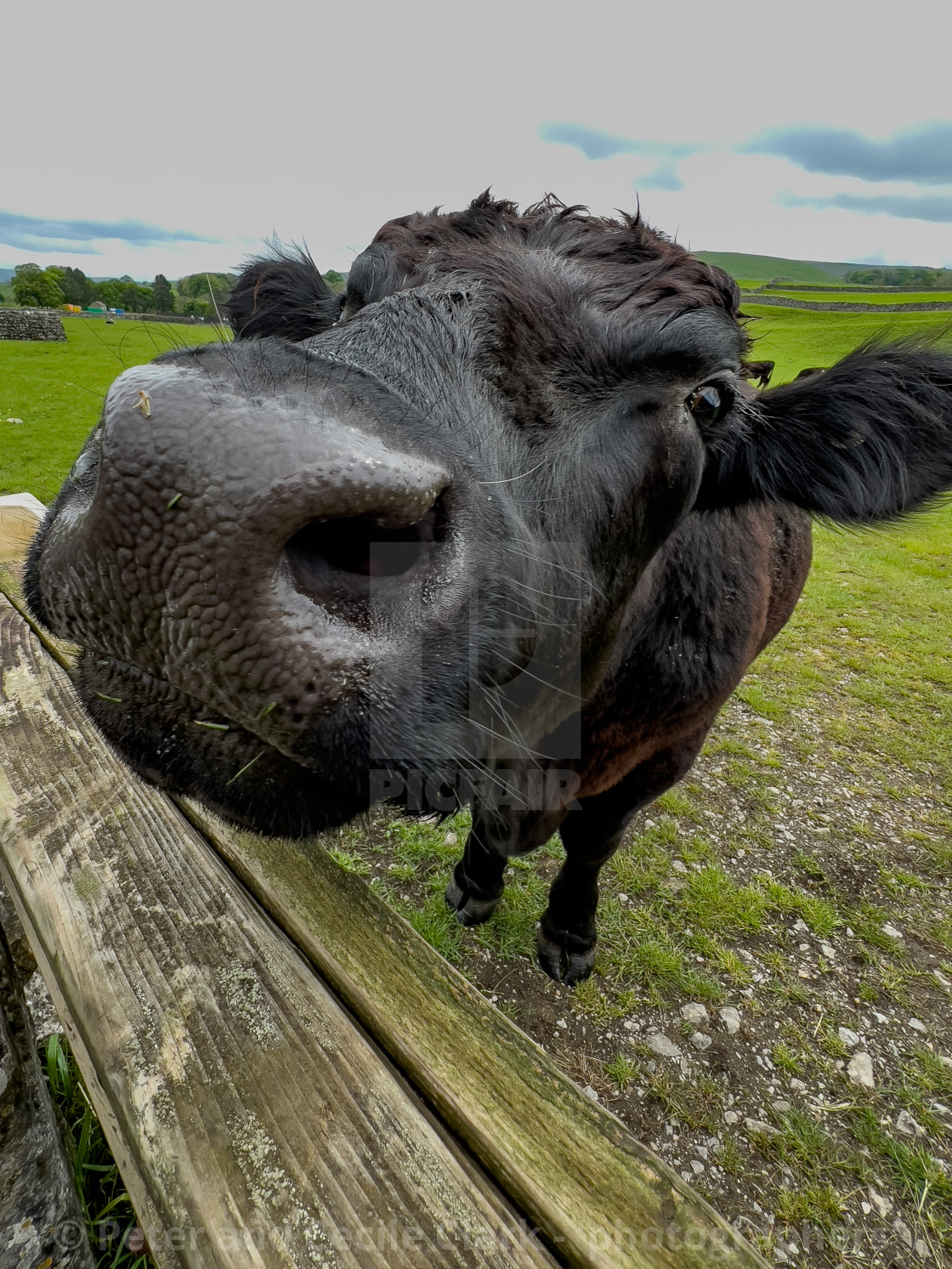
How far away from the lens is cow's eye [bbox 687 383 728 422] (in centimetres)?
193

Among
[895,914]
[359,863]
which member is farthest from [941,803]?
[359,863]

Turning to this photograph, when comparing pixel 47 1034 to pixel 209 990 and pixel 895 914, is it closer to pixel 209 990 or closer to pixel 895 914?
pixel 209 990

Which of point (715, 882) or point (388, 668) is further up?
point (388, 668)

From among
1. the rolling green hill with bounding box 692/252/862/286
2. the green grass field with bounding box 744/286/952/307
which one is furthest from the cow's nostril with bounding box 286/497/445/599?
the rolling green hill with bounding box 692/252/862/286

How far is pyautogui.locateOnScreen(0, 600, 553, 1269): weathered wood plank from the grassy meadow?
109 cm

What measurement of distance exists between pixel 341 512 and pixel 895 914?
182 inches

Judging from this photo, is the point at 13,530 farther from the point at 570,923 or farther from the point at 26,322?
the point at 26,322

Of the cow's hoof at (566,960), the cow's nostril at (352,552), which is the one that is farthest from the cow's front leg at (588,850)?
the cow's nostril at (352,552)

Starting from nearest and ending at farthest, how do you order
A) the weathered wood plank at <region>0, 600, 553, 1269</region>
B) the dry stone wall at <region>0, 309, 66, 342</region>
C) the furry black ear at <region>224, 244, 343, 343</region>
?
1. the weathered wood plank at <region>0, 600, 553, 1269</region>
2. the furry black ear at <region>224, 244, 343, 343</region>
3. the dry stone wall at <region>0, 309, 66, 342</region>

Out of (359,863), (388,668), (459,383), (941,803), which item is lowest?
(941,803)

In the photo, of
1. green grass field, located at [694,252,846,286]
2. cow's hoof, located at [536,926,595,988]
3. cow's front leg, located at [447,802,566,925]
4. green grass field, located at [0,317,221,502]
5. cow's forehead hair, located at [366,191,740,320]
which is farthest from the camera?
green grass field, located at [694,252,846,286]

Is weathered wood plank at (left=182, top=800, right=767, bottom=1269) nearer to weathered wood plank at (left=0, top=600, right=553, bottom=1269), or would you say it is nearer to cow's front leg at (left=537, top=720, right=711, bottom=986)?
weathered wood plank at (left=0, top=600, right=553, bottom=1269)

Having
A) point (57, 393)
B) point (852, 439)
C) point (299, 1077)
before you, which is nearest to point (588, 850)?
point (852, 439)

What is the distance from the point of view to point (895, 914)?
4.15 metres
